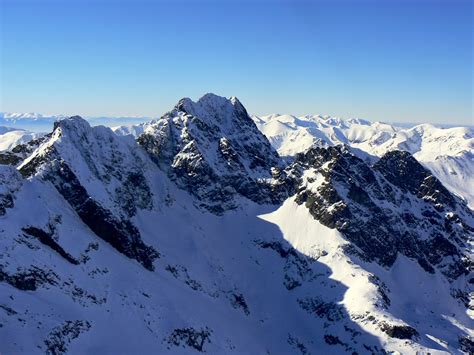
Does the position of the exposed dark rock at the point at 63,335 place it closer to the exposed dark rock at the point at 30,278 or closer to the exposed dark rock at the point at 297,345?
the exposed dark rock at the point at 30,278

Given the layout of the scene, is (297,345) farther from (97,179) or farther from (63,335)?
(97,179)

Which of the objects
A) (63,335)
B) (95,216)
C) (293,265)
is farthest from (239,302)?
(63,335)

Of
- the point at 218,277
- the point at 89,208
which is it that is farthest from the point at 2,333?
the point at 218,277

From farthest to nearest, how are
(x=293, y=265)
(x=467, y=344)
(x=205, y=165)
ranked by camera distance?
1. (x=205, y=165)
2. (x=293, y=265)
3. (x=467, y=344)

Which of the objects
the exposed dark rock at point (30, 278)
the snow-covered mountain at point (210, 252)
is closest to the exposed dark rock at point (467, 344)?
the snow-covered mountain at point (210, 252)

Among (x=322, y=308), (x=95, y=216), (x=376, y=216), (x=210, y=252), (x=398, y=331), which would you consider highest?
(x=95, y=216)

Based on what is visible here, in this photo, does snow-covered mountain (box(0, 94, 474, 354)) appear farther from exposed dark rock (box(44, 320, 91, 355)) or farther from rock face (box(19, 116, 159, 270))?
rock face (box(19, 116, 159, 270))
